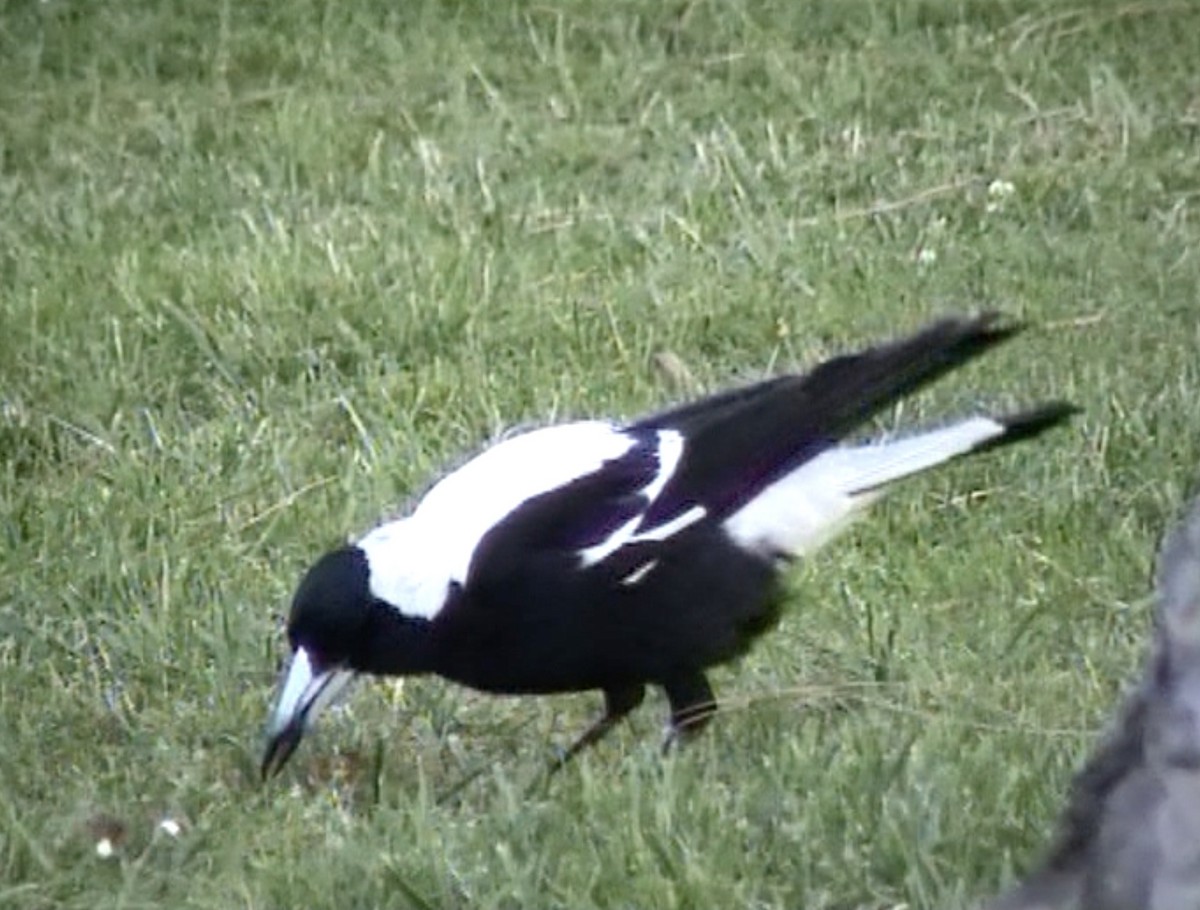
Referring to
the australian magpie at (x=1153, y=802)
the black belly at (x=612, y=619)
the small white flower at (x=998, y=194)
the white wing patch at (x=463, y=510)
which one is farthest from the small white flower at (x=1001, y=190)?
the australian magpie at (x=1153, y=802)

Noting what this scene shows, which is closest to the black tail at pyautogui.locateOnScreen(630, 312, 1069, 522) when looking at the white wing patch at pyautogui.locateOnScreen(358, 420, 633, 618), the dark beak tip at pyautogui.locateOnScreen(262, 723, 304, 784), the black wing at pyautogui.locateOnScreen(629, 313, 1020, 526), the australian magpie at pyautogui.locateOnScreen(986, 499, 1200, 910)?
the black wing at pyautogui.locateOnScreen(629, 313, 1020, 526)

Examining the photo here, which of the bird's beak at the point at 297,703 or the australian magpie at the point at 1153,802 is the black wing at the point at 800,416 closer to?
the bird's beak at the point at 297,703

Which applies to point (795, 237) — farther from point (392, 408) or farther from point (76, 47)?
point (76, 47)

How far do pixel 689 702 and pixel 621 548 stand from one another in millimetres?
201

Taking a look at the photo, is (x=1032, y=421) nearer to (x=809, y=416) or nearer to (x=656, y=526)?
(x=809, y=416)

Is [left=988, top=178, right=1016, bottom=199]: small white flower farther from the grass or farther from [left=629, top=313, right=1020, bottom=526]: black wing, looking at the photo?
[left=629, top=313, right=1020, bottom=526]: black wing

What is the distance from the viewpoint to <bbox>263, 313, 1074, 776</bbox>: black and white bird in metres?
3.49

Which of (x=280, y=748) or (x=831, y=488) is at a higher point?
(x=831, y=488)

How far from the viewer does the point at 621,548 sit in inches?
140

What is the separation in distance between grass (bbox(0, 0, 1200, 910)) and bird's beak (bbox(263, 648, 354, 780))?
1.8 inches

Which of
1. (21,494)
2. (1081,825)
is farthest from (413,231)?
(1081,825)

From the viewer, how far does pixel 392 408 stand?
4.84 metres

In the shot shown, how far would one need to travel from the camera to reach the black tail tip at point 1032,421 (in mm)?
3637

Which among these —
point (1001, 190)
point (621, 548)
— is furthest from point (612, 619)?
point (1001, 190)
